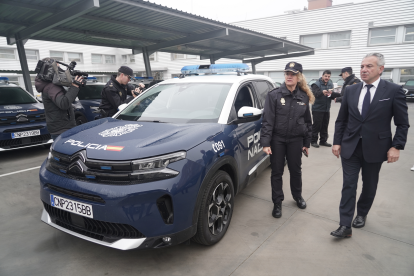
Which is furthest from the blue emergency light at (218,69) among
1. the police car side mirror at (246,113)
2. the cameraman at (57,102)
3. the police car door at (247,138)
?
the cameraman at (57,102)

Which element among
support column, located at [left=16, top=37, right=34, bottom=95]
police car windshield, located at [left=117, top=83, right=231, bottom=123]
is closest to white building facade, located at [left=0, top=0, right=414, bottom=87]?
support column, located at [left=16, top=37, right=34, bottom=95]

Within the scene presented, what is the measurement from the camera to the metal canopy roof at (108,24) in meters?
6.90

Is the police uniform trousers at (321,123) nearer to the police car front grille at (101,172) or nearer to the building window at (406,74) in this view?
the police car front grille at (101,172)

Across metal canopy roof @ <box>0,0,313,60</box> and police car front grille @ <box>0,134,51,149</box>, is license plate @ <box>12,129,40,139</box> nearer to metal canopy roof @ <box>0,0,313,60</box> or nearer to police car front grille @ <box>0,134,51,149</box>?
police car front grille @ <box>0,134,51,149</box>

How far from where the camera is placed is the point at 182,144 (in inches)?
89.7

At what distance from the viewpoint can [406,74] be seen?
21.0 metres

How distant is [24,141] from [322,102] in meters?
6.79

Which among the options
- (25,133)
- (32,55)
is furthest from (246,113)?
(32,55)

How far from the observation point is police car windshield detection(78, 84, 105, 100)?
8.07 meters

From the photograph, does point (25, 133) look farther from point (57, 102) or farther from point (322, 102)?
point (322, 102)

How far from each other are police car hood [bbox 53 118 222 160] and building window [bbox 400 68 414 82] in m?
24.3

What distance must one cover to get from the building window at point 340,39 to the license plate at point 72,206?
85.8 feet

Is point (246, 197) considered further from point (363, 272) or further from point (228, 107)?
point (363, 272)

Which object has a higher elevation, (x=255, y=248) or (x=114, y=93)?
(x=114, y=93)
